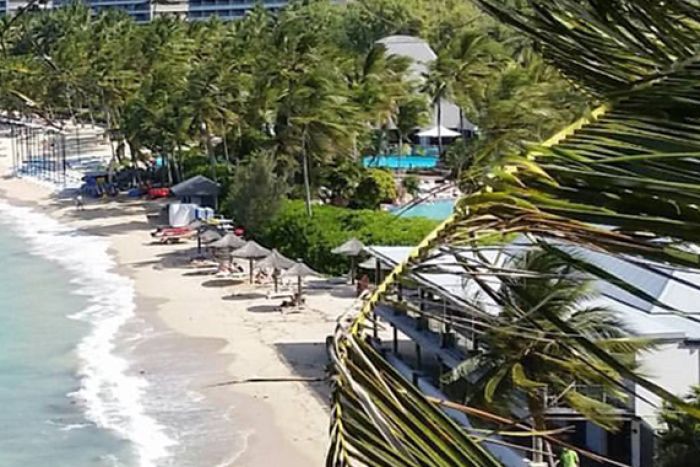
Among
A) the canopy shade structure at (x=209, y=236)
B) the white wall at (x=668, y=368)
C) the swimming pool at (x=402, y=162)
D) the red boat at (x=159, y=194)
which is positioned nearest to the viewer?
the white wall at (x=668, y=368)

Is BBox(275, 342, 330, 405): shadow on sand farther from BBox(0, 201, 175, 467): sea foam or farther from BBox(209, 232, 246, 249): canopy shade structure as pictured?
BBox(209, 232, 246, 249): canopy shade structure

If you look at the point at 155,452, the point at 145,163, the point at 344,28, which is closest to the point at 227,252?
the point at 155,452

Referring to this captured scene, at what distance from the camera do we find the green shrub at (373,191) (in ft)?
124

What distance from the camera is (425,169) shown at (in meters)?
48.1

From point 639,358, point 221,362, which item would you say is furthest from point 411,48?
point 639,358

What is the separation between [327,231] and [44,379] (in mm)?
10683

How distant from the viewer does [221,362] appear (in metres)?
23.5

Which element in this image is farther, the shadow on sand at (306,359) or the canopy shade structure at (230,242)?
the canopy shade structure at (230,242)

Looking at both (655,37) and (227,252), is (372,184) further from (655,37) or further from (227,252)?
(655,37)

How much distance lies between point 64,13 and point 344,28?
27985 millimetres

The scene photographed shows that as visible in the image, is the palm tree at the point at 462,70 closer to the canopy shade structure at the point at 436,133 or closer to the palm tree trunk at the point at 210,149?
the canopy shade structure at the point at 436,133

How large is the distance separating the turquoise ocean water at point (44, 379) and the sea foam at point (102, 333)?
0.24 metres

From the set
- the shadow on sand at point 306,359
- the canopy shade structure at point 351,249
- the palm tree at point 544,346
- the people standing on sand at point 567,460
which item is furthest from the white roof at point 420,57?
the people standing on sand at point 567,460

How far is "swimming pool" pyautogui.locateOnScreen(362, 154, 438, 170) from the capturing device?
153 ft
